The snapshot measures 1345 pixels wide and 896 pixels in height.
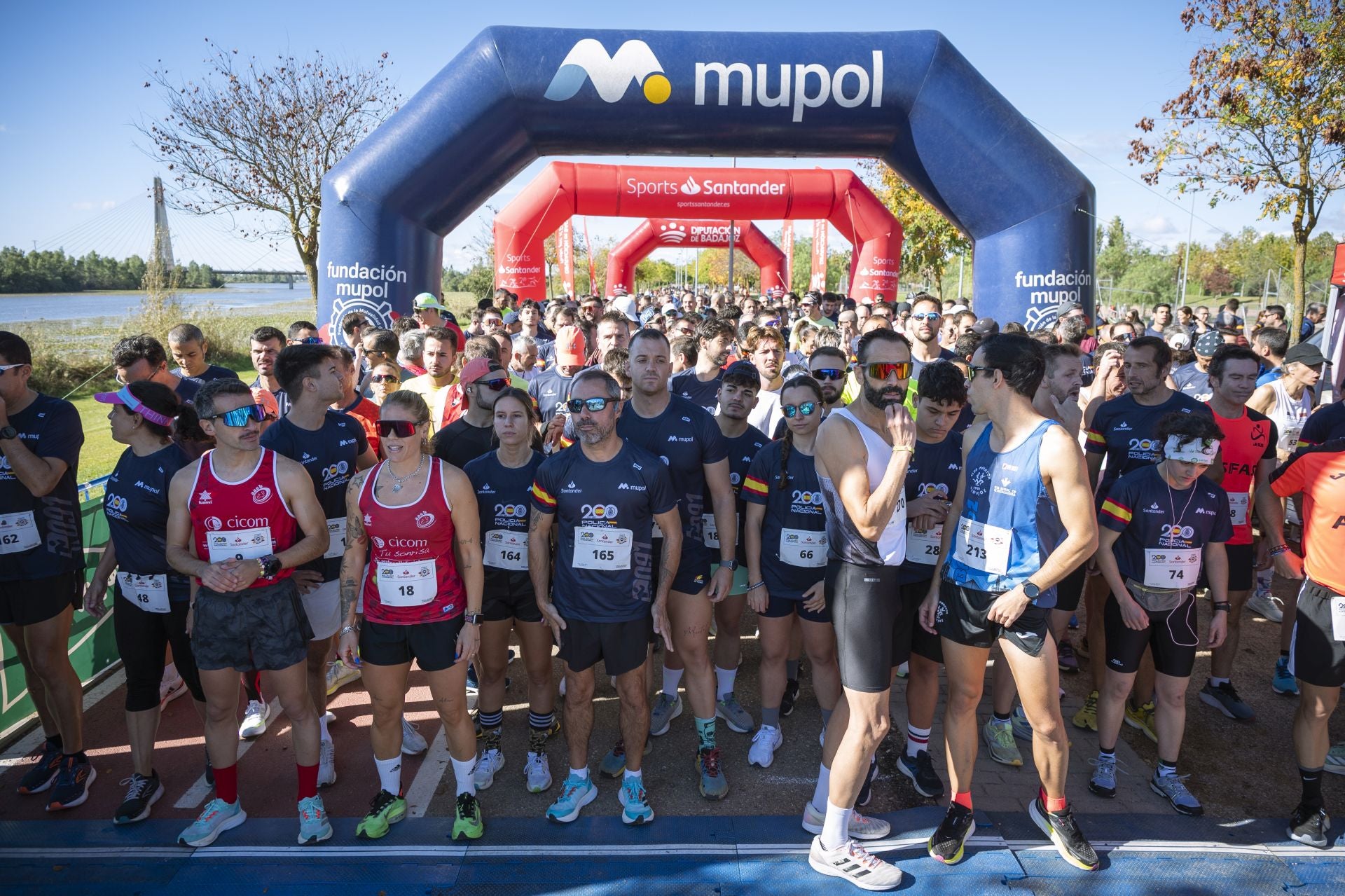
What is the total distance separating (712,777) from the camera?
3574 millimetres

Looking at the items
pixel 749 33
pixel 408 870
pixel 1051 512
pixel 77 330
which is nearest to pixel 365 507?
pixel 408 870

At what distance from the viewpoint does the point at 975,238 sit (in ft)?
26.9

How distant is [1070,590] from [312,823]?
145 inches

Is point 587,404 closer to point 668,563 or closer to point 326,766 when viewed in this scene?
point 668,563

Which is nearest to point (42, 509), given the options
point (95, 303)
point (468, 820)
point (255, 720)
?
point (255, 720)

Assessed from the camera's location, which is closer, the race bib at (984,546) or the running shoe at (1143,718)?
the race bib at (984,546)

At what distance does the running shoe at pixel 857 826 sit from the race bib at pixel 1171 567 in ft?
5.27

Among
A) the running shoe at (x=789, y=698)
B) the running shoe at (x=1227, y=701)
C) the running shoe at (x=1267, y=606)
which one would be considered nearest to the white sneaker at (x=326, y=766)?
the running shoe at (x=789, y=698)

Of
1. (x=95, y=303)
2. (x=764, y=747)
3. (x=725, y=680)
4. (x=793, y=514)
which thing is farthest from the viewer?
(x=95, y=303)

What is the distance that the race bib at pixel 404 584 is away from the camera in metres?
3.09

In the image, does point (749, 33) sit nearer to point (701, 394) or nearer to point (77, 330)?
point (701, 394)

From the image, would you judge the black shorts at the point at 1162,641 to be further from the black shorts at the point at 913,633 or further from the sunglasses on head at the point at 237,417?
the sunglasses on head at the point at 237,417

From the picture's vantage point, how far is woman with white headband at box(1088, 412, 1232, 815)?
3.40 meters

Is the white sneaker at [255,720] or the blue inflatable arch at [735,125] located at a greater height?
the blue inflatable arch at [735,125]
